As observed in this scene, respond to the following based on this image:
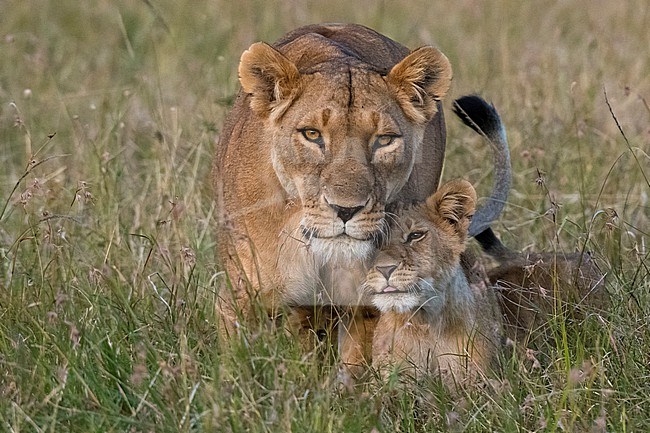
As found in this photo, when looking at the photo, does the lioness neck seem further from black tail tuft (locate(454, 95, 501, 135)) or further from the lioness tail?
black tail tuft (locate(454, 95, 501, 135))

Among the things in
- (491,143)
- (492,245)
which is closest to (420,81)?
(491,143)

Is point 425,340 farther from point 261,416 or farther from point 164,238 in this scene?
point 164,238

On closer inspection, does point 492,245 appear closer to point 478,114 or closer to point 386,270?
point 478,114

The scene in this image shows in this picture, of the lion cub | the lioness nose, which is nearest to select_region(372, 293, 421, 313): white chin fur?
the lion cub

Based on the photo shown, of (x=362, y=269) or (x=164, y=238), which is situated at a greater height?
(x=362, y=269)

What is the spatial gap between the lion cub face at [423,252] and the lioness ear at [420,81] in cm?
25

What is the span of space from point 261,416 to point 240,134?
112 centimetres

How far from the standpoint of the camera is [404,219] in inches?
142

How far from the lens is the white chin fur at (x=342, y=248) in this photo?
131 inches

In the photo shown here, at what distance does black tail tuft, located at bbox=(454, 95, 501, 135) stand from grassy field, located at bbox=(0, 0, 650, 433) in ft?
1.25

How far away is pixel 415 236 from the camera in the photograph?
363 centimetres

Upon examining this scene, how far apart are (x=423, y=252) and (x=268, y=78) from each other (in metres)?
0.66

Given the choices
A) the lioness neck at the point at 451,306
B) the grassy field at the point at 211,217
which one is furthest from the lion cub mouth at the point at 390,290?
the grassy field at the point at 211,217

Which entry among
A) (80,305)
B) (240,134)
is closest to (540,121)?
(240,134)
